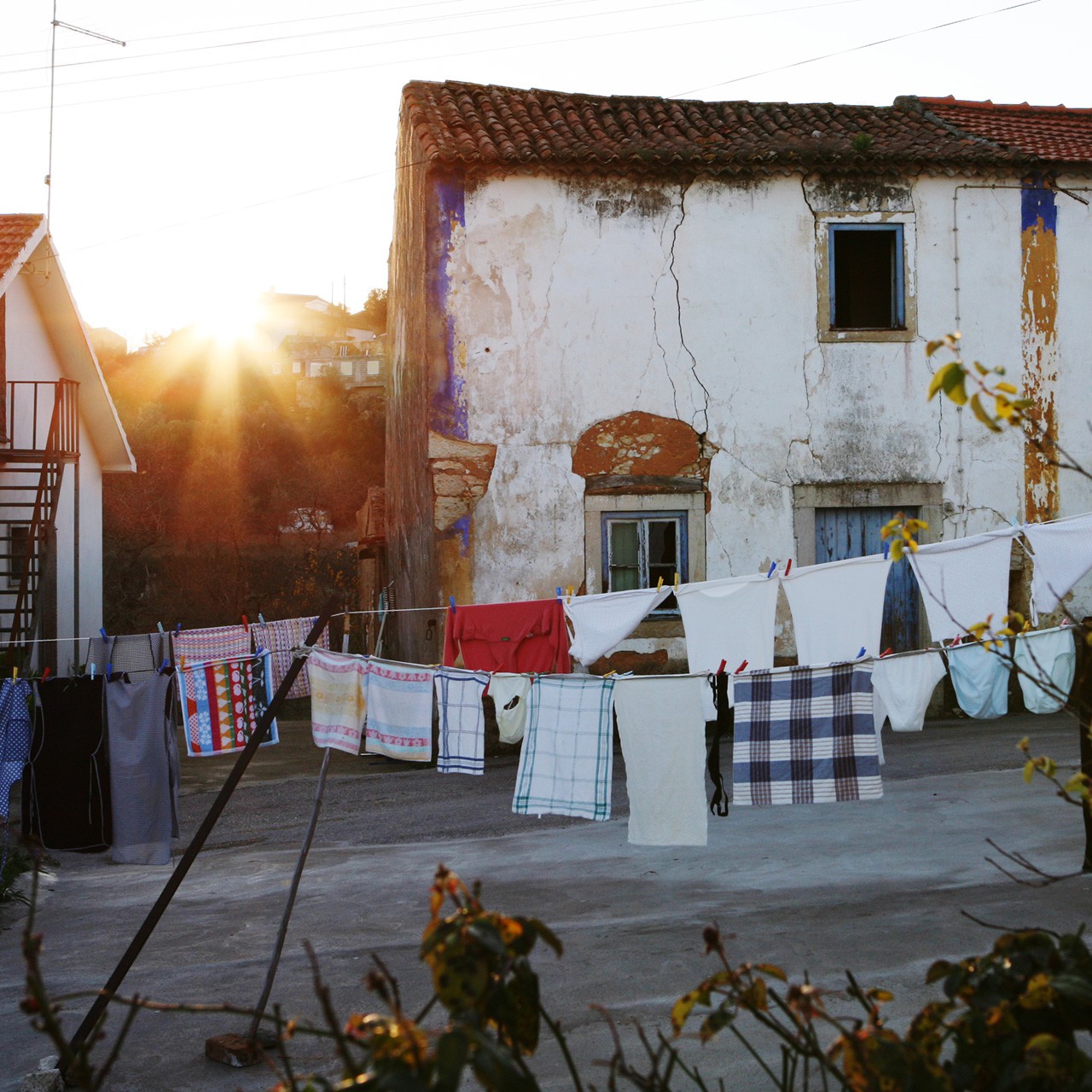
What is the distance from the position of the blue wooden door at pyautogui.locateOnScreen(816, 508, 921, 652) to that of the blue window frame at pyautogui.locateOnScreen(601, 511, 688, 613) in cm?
156

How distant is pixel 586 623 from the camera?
7.02 meters

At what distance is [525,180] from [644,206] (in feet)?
4.26

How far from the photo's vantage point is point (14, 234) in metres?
14.9

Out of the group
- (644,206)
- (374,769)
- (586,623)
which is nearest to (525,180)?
(644,206)

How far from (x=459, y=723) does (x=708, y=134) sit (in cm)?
936

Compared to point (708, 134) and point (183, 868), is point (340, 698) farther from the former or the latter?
point (708, 134)

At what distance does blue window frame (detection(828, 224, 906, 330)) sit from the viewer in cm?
1366

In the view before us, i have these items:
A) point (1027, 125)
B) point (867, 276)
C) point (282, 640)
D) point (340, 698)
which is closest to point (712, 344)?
point (867, 276)

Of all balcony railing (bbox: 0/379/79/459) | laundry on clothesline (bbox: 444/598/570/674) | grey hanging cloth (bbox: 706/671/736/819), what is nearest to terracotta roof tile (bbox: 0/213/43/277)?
balcony railing (bbox: 0/379/79/459)

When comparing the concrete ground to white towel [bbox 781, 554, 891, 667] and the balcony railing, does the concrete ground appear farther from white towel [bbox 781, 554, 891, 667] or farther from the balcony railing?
the balcony railing

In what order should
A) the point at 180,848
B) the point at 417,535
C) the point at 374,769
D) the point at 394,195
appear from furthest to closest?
→ the point at 394,195 < the point at 417,535 < the point at 374,769 < the point at 180,848

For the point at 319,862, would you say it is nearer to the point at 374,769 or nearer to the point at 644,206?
the point at 374,769

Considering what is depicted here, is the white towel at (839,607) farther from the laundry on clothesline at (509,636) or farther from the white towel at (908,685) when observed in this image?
the laundry on clothesline at (509,636)

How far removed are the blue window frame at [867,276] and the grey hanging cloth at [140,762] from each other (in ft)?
28.5
